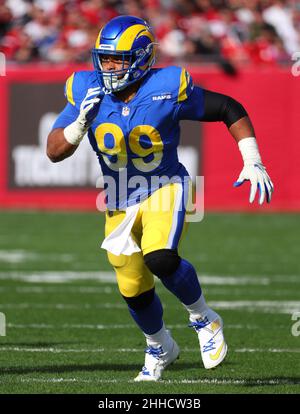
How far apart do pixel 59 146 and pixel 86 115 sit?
26 cm

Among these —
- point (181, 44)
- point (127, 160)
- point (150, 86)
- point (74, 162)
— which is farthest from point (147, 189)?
point (181, 44)

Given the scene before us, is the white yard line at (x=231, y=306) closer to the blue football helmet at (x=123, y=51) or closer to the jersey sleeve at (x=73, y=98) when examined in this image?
the jersey sleeve at (x=73, y=98)

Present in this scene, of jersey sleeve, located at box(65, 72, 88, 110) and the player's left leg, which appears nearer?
the player's left leg

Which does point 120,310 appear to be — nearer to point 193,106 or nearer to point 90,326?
point 90,326

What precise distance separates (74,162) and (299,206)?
2.78 m

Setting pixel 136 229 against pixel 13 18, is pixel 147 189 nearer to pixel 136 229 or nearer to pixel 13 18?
pixel 136 229

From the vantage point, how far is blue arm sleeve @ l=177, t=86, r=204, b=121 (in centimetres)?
495

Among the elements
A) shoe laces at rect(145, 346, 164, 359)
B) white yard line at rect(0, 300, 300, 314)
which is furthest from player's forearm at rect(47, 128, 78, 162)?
white yard line at rect(0, 300, 300, 314)

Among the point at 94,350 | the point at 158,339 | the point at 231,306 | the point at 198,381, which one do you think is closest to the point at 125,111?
the point at 158,339

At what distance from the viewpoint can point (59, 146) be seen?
16.1ft

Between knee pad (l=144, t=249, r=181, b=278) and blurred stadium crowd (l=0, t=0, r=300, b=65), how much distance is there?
8.98 metres

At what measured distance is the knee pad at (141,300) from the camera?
5027 mm

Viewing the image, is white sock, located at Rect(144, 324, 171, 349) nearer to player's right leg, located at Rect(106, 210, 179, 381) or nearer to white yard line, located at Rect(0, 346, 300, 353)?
player's right leg, located at Rect(106, 210, 179, 381)

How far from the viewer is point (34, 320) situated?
6879mm
